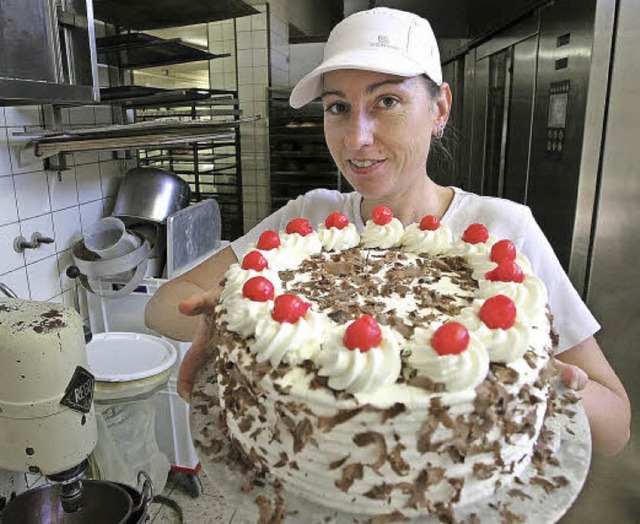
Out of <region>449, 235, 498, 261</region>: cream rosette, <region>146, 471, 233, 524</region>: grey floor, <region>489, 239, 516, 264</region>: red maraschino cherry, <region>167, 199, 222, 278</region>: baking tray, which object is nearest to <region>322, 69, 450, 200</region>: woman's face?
<region>449, 235, 498, 261</region>: cream rosette

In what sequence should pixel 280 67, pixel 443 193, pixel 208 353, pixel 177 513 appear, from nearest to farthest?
pixel 208 353 < pixel 443 193 < pixel 177 513 < pixel 280 67

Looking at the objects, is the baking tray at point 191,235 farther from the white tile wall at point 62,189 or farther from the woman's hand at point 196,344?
the woman's hand at point 196,344

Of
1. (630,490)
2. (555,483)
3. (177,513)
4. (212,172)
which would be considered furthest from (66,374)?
(212,172)

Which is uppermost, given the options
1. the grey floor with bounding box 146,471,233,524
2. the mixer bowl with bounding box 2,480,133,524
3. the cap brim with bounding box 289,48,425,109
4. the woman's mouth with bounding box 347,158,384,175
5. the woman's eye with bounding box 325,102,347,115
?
the cap brim with bounding box 289,48,425,109

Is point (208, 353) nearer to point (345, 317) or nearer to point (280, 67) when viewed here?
point (345, 317)

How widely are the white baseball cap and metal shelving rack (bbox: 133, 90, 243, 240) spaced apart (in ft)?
6.30

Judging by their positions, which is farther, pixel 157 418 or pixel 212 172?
pixel 212 172

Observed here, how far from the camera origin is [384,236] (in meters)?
1.43

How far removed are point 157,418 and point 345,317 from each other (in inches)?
88.3

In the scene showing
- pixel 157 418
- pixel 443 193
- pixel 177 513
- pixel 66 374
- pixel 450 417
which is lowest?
pixel 177 513

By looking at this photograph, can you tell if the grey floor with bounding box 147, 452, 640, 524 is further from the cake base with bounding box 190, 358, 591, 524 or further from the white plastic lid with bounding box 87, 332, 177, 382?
the cake base with bounding box 190, 358, 591, 524

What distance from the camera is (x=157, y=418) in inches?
115

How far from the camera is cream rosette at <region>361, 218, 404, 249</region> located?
1430 millimetres

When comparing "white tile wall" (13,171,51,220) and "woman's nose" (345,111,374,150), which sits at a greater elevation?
"woman's nose" (345,111,374,150)
